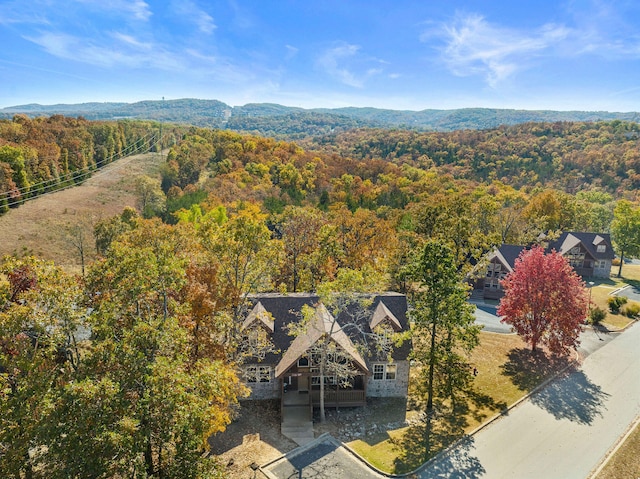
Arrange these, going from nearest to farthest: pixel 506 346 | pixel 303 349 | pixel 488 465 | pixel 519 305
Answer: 1. pixel 488 465
2. pixel 303 349
3. pixel 519 305
4. pixel 506 346

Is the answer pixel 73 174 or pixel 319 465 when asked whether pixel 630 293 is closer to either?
pixel 319 465

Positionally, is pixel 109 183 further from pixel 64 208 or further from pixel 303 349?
pixel 303 349

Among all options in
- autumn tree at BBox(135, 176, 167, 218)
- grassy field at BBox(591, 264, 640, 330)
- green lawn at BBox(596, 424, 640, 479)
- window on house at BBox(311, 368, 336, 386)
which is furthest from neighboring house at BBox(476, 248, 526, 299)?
autumn tree at BBox(135, 176, 167, 218)

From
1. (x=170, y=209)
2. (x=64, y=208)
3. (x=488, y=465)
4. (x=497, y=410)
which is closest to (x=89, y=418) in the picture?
(x=488, y=465)

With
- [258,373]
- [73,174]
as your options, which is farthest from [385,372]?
Result: [73,174]

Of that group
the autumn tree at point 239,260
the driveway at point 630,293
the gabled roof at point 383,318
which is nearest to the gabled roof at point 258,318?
the autumn tree at point 239,260
